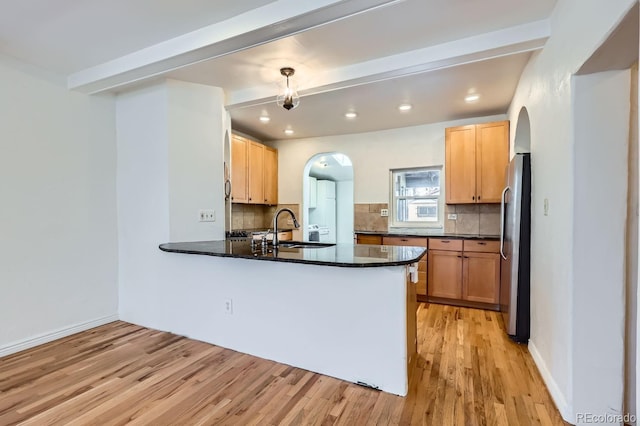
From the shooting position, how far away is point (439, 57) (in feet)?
8.32

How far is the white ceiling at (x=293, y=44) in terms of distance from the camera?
207cm

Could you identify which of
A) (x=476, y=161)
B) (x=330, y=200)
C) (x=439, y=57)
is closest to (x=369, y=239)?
(x=476, y=161)

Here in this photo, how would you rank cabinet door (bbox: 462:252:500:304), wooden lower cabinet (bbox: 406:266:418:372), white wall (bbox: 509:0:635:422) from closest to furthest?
white wall (bbox: 509:0:635:422) → wooden lower cabinet (bbox: 406:266:418:372) → cabinet door (bbox: 462:252:500:304)

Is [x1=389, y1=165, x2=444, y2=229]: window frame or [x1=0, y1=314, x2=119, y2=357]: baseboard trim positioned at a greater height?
[x1=389, y1=165, x2=444, y2=229]: window frame

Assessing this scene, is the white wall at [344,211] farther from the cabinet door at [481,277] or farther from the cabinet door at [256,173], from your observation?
the cabinet door at [481,277]

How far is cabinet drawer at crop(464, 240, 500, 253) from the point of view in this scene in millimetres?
3838

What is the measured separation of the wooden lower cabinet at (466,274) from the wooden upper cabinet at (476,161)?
628mm

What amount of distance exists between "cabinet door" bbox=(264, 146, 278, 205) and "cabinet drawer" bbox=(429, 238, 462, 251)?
262cm

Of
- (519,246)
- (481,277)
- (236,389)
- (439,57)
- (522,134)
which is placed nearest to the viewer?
(236,389)

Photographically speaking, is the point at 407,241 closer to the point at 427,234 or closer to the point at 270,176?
the point at 427,234

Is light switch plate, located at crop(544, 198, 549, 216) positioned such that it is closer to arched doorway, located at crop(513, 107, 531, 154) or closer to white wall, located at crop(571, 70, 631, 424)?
white wall, located at crop(571, 70, 631, 424)

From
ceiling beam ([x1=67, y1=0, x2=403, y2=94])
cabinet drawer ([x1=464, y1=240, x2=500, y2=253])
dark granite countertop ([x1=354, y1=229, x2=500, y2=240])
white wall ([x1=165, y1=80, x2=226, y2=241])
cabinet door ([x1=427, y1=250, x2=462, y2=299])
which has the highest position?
ceiling beam ([x1=67, y1=0, x2=403, y2=94])

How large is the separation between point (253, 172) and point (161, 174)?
Result: 1.87 m

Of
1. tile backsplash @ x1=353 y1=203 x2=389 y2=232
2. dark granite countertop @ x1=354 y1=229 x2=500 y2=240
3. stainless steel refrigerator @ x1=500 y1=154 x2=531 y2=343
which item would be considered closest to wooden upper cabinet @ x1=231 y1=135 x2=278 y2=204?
tile backsplash @ x1=353 y1=203 x2=389 y2=232
